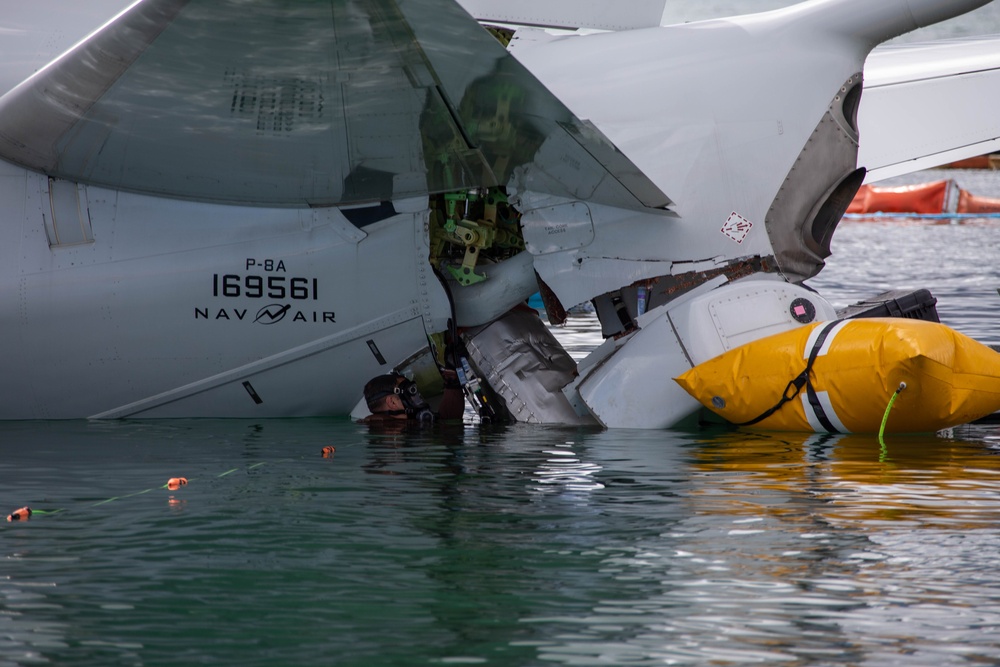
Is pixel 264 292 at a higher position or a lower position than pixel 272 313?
higher

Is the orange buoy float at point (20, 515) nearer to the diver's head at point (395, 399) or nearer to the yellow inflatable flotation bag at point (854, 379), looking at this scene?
the diver's head at point (395, 399)

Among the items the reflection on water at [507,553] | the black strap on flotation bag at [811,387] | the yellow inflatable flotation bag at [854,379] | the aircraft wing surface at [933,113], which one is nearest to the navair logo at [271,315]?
the reflection on water at [507,553]

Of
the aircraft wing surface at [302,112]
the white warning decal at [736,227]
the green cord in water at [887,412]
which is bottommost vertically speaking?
the green cord in water at [887,412]

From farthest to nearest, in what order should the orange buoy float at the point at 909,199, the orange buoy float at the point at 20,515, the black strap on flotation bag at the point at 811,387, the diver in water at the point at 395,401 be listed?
1. the orange buoy float at the point at 909,199
2. the diver in water at the point at 395,401
3. the black strap on flotation bag at the point at 811,387
4. the orange buoy float at the point at 20,515

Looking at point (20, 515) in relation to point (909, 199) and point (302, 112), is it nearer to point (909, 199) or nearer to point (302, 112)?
point (302, 112)

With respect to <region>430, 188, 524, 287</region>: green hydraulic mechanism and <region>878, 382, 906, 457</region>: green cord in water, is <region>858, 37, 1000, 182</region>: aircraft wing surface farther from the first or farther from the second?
<region>430, 188, 524, 287</region>: green hydraulic mechanism

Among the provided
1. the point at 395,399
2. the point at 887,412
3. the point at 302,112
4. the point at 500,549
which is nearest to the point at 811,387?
the point at 887,412

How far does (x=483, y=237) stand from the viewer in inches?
401

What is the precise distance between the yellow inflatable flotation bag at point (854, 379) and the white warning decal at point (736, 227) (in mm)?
954

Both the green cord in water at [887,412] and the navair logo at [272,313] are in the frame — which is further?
the navair logo at [272,313]

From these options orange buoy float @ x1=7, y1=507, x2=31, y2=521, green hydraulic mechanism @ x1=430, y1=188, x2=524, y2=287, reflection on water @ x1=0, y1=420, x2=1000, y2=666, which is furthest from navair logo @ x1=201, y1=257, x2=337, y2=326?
orange buoy float @ x1=7, y1=507, x2=31, y2=521

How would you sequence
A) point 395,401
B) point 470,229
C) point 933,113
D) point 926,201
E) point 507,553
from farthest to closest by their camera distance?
point 926,201 < point 933,113 < point 395,401 < point 470,229 < point 507,553

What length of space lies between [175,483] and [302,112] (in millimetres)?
2698

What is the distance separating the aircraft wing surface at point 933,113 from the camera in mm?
11734
